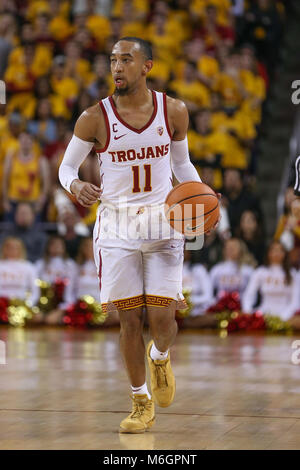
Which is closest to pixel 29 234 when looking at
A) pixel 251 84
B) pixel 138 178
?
pixel 251 84

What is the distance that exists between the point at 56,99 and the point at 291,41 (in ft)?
12.1

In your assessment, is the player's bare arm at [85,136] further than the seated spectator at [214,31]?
No

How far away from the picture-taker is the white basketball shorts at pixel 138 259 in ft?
17.3

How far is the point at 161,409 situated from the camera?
598 centimetres

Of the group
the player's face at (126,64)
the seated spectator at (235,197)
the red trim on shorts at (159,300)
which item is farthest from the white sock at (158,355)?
the seated spectator at (235,197)

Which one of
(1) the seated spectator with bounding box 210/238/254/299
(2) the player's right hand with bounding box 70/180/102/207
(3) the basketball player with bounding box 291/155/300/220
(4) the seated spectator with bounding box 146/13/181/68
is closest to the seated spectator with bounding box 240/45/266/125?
(4) the seated spectator with bounding box 146/13/181/68

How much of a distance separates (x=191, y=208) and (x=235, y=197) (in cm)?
670

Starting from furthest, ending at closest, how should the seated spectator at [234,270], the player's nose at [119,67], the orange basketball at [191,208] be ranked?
the seated spectator at [234,270] → the player's nose at [119,67] → the orange basketball at [191,208]

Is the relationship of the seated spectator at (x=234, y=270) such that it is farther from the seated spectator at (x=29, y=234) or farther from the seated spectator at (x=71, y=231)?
the seated spectator at (x=29, y=234)

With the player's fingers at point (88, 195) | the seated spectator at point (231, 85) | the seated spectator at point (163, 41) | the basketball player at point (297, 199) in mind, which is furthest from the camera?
the seated spectator at point (163, 41)

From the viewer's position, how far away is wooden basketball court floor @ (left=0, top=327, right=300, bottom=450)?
16.4ft

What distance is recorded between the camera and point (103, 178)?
5410 millimetres

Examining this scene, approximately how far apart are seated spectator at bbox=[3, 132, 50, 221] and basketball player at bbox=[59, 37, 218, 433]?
7431 mm

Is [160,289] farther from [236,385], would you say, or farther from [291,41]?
[291,41]
